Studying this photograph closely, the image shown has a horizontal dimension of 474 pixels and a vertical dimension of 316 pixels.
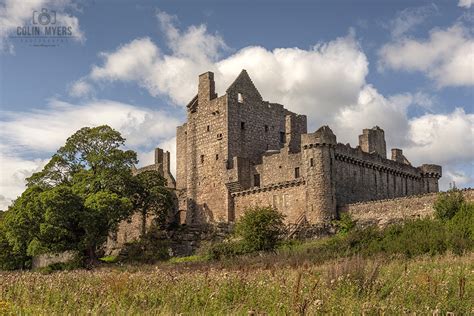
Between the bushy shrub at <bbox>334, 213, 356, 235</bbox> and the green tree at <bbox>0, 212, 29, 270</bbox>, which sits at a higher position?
the bushy shrub at <bbox>334, 213, 356, 235</bbox>

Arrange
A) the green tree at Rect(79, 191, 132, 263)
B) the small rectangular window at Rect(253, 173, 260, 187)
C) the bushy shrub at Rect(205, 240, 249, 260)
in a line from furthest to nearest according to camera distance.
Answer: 1. the small rectangular window at Rect(253, 173, 260, 187)
2. the green tree at Rect(79, 191, 132, 263)
3. the bushy shrub at Rect(205, 240, 249, 260)

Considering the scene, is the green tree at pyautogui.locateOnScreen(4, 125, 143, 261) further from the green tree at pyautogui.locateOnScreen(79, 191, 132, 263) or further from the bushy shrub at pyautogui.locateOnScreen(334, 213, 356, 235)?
the bushy shrub at pyautogui.locateOnScreen(334, 213, 356, 235)

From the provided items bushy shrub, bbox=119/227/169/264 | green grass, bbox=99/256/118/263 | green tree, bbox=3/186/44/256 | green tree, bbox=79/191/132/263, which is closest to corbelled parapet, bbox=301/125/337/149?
bushy shrub, bbox=119/227/169/264

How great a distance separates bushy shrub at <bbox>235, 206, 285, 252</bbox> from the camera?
43.1 m

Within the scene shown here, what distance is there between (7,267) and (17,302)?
4420 centimetres

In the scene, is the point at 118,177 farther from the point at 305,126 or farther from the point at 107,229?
the point at 305,126

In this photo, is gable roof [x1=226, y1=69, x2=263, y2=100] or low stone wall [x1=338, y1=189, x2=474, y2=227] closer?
low stone wall [x1=338, y1=189, x2=474, y2=227]

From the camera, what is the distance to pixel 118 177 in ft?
168

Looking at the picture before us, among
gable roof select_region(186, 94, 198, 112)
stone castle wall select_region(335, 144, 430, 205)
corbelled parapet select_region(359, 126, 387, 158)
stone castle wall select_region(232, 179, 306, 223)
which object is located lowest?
stone castle wall select_region(232, 179, 306, 223)

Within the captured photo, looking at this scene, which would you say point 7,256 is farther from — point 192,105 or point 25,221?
point 192,105

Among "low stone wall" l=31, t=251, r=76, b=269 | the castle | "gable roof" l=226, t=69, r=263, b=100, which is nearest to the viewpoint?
the castle

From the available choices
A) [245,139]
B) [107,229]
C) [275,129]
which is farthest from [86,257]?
[275,129]

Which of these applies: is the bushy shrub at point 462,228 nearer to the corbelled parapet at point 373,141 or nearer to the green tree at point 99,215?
the corbelled parapet at point 373,141

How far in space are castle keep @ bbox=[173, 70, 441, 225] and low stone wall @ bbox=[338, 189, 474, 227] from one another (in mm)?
1972
